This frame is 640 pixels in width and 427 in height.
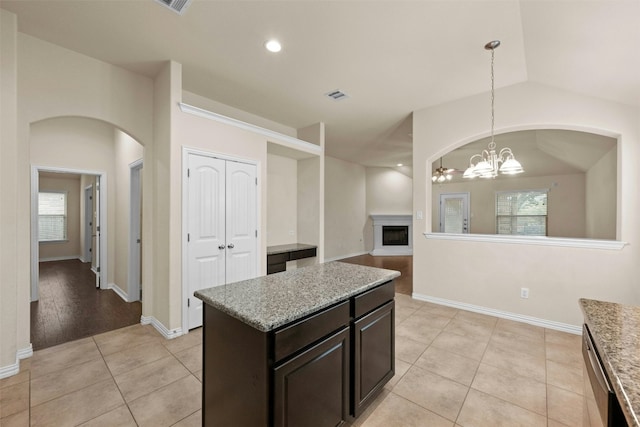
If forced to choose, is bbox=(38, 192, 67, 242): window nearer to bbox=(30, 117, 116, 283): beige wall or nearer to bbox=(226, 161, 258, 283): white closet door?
bbox=(30, 117, 116, 283): beige wall

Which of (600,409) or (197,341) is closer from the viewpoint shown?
(600,409)

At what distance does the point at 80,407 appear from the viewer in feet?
6.37

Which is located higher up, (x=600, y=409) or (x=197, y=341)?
(x=600, y=409)

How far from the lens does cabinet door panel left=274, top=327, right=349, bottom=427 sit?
4.19 feet

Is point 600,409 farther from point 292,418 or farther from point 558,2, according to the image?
point 558,2

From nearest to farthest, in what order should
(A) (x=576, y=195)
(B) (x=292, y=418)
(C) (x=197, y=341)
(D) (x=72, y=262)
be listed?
(B) (x=292, y=418)
(C) (x=197, y=341)
(A) (x=576, y=195)
(D) (x=72, y=262)

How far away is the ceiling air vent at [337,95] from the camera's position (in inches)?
147

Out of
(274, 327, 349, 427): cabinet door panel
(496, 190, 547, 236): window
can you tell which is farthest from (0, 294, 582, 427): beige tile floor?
(496, 190, 547, 236): window

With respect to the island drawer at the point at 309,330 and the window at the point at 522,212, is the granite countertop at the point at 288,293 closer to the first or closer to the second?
the island drawer at the point at 309,330

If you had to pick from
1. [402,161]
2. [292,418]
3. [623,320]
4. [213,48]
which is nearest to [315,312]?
[292,418]

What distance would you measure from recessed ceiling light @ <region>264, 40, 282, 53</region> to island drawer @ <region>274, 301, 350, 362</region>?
2.50m

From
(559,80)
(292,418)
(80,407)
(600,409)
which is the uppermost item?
(559,80)

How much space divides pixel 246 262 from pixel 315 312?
2.50 meters

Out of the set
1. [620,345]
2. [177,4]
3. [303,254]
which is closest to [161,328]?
[303,254]
